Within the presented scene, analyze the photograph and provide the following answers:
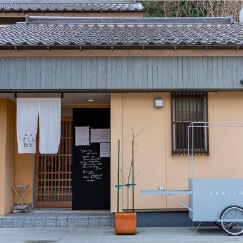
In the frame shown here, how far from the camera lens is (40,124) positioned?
992 centimetres

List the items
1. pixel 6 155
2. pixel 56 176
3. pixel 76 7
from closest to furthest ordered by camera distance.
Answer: pixel 6 155 → pixel 56 176 → pixel 76 7

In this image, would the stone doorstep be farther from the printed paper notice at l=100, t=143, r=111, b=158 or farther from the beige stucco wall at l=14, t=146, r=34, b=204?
the printed paper notice at l=100, t=143, r=111, b=158

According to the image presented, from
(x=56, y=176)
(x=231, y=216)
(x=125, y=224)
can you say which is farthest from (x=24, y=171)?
(x=231, y=216)

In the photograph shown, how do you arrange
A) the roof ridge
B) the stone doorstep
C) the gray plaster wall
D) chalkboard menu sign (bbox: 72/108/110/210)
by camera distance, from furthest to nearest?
the roof ridge < chalkboard menu sign (bbox: 72/108/110/210) < the stone doorstep < the gray plaster wall

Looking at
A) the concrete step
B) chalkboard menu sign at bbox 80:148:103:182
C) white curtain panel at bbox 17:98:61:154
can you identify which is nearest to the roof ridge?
white curtain panel at bbox 17:98:61:154

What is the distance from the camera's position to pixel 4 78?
961cm

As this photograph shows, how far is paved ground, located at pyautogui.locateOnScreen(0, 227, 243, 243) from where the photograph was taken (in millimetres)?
8438

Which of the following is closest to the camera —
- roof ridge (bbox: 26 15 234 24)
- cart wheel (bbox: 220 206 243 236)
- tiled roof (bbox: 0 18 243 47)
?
cart wheel (bbox: 220 206 243 236)

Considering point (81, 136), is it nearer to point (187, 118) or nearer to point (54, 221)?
point (54, 221)

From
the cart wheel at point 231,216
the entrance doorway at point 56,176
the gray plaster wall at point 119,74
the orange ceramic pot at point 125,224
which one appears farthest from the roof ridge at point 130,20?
the orange ceramic pot at point 125,224

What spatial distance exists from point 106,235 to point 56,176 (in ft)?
11.9

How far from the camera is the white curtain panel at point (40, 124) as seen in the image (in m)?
9.88

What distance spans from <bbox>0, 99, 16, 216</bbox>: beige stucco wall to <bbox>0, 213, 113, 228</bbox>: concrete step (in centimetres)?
40

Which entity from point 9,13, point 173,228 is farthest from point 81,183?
point 9,13
